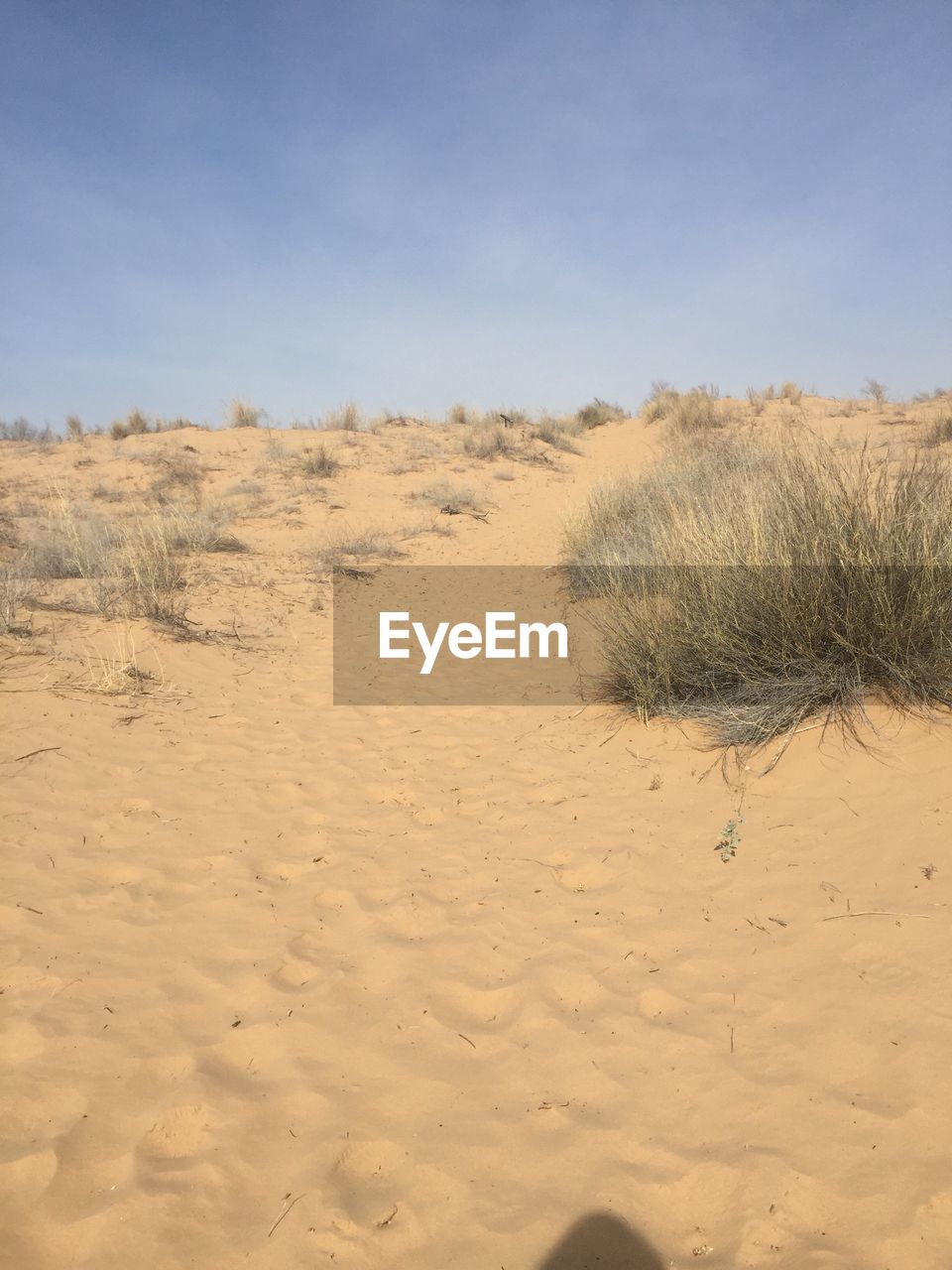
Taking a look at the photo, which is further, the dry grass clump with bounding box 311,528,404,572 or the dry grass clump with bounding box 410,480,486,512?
the dry grass clump with bounding box 410,480,486,512

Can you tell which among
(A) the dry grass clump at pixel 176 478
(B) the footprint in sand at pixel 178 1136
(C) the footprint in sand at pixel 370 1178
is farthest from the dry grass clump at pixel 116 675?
(A) the dry grass clump at pixel 176 478

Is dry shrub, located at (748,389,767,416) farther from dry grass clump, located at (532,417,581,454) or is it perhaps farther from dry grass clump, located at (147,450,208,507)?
dry grass clump, located at (147,450,208,507)

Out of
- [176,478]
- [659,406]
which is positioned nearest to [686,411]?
[659,406]

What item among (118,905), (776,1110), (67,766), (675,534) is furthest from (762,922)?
(67,766)

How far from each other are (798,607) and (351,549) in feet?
22.9

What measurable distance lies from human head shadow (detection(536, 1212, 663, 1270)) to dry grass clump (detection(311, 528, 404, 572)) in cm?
804

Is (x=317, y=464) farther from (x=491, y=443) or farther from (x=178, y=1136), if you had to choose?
(x=178, y=1136)

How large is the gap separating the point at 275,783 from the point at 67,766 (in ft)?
3.73

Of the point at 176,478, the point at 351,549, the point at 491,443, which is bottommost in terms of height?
the point at 351,549

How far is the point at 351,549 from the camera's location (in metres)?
9.99

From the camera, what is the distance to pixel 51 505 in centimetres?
1009

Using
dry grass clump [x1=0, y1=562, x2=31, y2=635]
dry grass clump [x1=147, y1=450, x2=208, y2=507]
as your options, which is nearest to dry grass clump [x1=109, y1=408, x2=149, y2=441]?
dry grass clump [x1=147, y1=450, x2=208, y2=507]

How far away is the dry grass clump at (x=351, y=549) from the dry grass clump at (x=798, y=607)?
520cm

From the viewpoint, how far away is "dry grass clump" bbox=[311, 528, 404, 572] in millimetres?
9555
